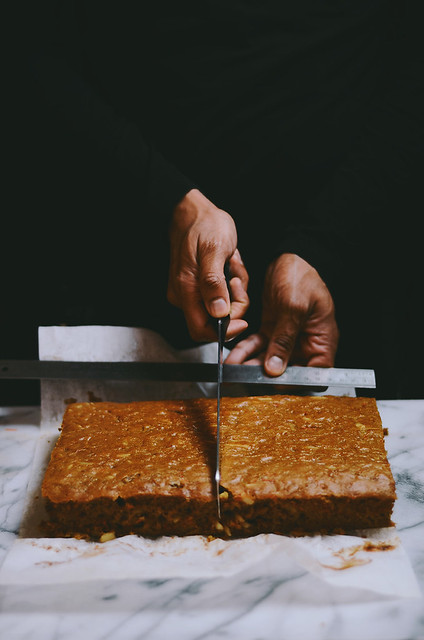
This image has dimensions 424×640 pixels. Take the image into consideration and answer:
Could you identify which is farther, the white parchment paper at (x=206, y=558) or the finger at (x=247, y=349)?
the finger at (x=247, y=349)

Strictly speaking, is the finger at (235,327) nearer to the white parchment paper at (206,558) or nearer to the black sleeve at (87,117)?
the black sleeve at (87,117)

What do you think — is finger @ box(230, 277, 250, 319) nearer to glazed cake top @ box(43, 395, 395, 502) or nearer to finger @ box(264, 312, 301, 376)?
finger @ box(264, 312, 301, 376)

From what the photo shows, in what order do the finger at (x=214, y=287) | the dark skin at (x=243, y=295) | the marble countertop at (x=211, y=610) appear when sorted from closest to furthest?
1. the marble countertop at (x=211, y=610)
2. the finger at (x=214, y=287)
3. the dark skin at (x=243, y=295)

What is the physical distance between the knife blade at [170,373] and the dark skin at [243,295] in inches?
1.8

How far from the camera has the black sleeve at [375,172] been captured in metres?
1.69

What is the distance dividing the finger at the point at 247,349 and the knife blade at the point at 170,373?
19 centimetres

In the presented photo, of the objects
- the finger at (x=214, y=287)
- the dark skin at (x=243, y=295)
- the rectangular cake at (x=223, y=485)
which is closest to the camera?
the rectangular cake at (x=223, y=485)

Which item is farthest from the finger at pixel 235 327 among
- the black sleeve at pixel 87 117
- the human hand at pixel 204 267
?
the black sleeve at pixel 87 117

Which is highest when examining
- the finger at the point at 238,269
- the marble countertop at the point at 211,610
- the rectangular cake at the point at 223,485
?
the finger at the point at 238,269

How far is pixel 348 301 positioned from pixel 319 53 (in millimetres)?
856

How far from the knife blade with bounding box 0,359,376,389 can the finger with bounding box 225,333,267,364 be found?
19 centimetres

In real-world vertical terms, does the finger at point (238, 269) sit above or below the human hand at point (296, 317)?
above

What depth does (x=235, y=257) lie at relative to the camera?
65.5 inches

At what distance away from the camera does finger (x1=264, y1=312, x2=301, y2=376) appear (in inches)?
57.0
